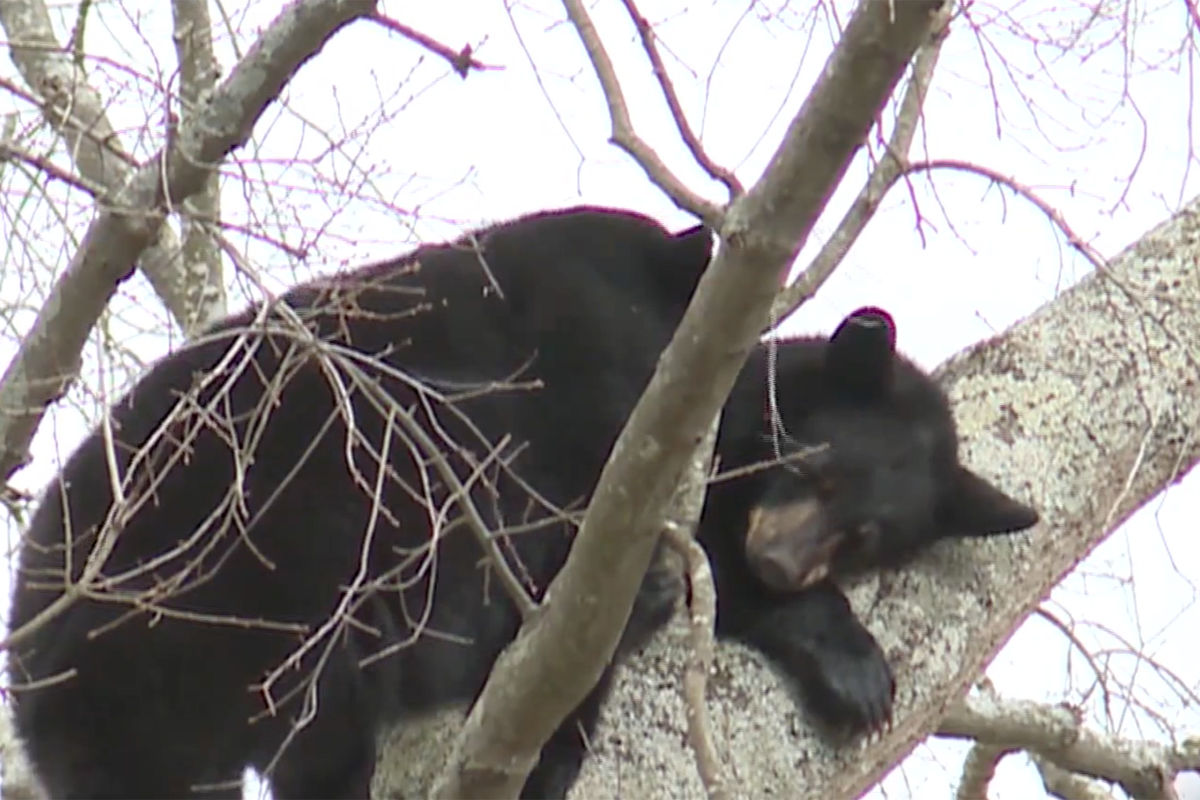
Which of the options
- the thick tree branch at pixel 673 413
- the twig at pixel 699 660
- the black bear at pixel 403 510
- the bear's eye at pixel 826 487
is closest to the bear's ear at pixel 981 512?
the black bear at pixel 403 510

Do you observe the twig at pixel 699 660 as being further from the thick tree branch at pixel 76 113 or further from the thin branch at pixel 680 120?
the thick tree branch at pixel 76 113

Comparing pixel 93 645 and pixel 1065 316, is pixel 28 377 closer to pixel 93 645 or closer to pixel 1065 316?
pixel 93 645

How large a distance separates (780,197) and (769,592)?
239 centimetres

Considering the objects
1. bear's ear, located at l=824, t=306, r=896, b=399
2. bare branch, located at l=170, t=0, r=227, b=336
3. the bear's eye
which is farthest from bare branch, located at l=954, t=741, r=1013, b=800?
bare branch, located at l=170, t=0, r=227, b=336

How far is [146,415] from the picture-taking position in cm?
462

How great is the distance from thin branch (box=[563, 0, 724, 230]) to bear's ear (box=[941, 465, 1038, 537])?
1.45 metres

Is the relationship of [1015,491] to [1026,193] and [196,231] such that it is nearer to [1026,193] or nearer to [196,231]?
[1026,193]

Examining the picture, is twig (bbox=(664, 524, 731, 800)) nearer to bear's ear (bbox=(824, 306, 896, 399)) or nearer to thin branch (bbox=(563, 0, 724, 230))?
thin branch (bbox=(563, 0, 724, 230))

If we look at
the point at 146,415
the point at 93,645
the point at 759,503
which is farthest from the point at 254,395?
the point at 759,503

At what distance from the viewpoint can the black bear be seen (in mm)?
4148

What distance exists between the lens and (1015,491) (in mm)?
4828

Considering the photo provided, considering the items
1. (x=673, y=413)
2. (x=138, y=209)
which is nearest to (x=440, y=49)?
(x=138, y=209)

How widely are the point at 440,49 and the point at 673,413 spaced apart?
2.21 meters

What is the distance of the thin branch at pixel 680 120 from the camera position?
145 inches
